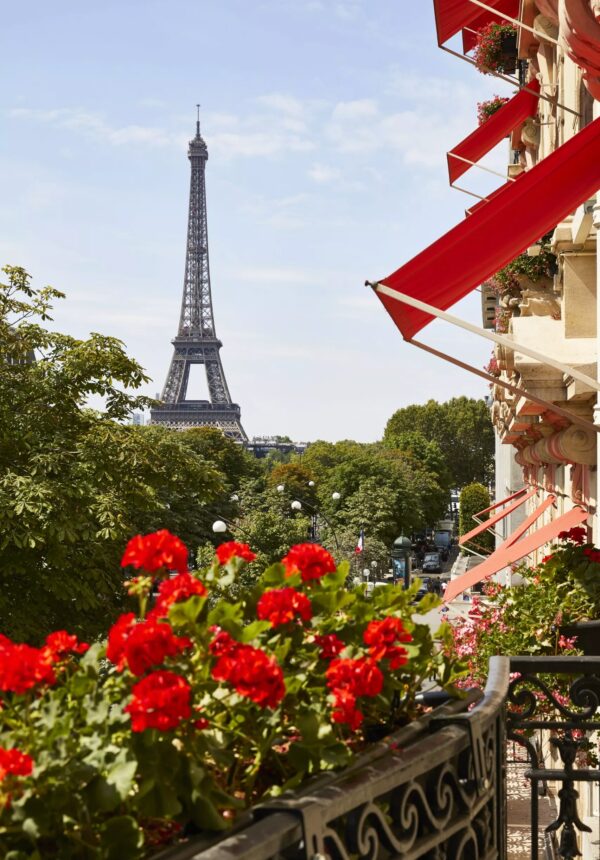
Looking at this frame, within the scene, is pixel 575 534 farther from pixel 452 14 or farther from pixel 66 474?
pixel 452 14

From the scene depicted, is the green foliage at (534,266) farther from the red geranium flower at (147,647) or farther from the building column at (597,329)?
the red geranium flower at (147,647)

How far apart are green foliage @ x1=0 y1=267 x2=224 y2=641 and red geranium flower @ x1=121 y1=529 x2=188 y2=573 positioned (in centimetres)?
1239

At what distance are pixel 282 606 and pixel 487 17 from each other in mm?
19496

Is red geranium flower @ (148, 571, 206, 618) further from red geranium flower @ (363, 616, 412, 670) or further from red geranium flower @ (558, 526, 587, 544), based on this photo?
red geranium flower @ (558, 526, 587, 544)

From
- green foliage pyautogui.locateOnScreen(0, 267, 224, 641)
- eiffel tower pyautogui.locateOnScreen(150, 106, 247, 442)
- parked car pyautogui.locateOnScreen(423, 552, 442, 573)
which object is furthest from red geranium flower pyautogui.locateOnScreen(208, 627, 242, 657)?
eiffel tower pyautogui.locateOnScreen(150, 106, 247, 442)

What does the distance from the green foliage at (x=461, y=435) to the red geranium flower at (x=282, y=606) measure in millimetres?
111971

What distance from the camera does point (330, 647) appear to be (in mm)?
2945

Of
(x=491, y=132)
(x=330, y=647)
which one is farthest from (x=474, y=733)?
(x=491, y=132)

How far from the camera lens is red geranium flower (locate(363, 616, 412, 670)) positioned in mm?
2898

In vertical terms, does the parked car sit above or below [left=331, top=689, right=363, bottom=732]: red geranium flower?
below

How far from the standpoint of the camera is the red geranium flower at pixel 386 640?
2898 mm

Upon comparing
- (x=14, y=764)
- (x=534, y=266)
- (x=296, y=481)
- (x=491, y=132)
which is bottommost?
(x=14, y=764)

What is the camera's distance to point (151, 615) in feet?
8.70

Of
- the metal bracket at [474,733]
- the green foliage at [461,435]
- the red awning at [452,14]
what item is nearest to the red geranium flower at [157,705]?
the metal bracket at [474,733]
